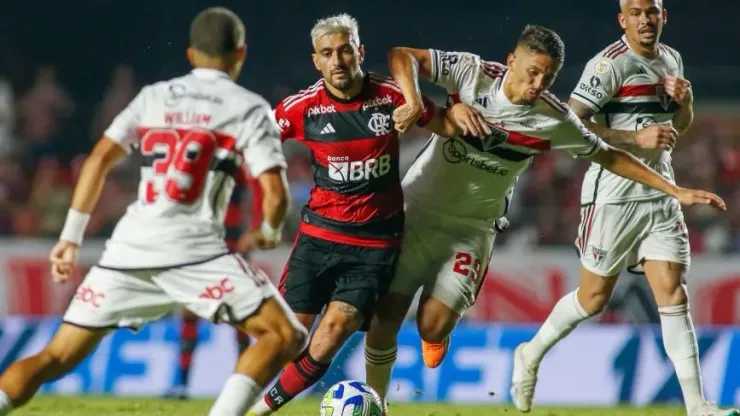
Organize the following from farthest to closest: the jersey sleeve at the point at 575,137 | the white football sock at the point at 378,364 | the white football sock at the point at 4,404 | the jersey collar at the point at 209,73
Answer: the white football sock at the point at 378,364 → the jersey sleeve at the point at 575,137 → the jersey collar at the point at 209,73 → the white football sock at the point at 4,404

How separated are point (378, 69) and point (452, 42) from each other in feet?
8.11

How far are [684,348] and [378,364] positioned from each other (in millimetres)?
1847

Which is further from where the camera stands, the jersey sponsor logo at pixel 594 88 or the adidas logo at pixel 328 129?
the jersey sponsor logo at pixel 594 88

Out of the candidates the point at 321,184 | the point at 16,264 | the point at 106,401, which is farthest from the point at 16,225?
the point at 321,184

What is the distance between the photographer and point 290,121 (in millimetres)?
7398

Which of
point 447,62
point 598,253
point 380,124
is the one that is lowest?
point 598,253

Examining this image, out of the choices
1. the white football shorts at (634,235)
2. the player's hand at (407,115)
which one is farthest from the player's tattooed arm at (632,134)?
the player's hand at (407,115)

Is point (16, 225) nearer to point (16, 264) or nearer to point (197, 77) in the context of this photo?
point (16, 264)

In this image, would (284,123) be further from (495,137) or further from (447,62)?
(495,137)

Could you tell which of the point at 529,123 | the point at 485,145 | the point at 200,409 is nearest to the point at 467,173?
the point at 485,145

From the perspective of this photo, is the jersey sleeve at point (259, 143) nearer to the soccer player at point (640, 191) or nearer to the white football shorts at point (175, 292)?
the white football shorts at point (175, 292)

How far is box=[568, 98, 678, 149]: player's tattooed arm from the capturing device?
7551mm

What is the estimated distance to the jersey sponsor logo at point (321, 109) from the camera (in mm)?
7270

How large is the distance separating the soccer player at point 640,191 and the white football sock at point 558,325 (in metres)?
0.02
